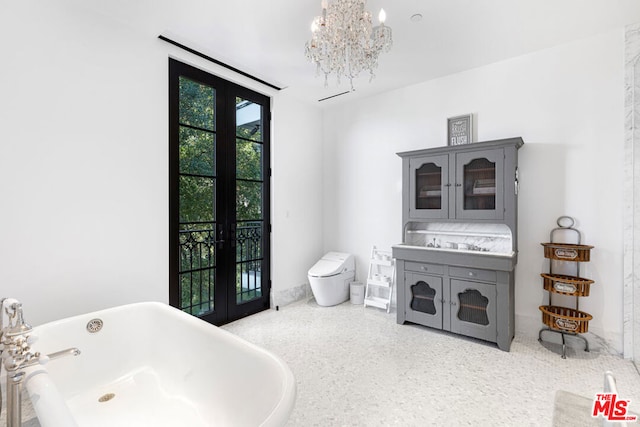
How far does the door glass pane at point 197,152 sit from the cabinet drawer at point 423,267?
2.30 metres

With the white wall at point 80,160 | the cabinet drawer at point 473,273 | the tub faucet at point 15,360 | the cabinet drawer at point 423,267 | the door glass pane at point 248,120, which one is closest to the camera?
the tub faucet at point 15,360

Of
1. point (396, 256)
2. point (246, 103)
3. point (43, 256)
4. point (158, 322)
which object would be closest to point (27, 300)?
point (43, 256)

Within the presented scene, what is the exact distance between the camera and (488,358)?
252 cm

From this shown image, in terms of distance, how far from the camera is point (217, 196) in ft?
10.4

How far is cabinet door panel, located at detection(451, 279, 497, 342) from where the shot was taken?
273cm

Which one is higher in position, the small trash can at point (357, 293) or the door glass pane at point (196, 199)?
the door glass pane at point (196, 199)

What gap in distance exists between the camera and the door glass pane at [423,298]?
3.10m

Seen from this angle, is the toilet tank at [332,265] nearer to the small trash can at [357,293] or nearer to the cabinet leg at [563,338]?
the small trash can at [357,293]

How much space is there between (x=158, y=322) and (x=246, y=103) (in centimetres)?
250

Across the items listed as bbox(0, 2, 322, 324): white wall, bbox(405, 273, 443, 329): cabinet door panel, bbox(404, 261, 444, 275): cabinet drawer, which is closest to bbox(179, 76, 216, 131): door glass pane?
bbox(0, 2, 322, 324): white wall

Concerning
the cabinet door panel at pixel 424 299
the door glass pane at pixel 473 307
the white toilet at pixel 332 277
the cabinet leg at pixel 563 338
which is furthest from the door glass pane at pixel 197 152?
the cabinet leg at pixel 563 338

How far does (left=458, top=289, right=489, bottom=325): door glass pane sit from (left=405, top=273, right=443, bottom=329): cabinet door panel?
20 centimetres

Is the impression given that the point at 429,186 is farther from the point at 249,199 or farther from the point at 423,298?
the point at 249,199

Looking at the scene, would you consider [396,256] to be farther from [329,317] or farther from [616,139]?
[616,139]
